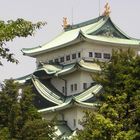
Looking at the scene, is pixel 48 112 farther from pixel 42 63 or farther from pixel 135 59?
pixel 135 59

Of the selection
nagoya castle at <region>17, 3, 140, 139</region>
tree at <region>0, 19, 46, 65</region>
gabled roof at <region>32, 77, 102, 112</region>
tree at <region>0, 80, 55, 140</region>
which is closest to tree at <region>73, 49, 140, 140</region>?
tree at <region>0, 80, 55, 140</region>

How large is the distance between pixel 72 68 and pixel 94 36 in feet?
14.0

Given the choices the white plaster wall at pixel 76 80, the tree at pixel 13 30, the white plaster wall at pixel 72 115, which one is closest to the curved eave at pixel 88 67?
the white plaster wall at pixel 76 80

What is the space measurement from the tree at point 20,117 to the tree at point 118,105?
4.67 metres

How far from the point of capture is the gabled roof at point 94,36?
5219 centimetres

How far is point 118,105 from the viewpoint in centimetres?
2309

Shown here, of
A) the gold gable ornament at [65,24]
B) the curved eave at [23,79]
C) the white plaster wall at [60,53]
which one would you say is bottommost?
the curved eave at [23,79]

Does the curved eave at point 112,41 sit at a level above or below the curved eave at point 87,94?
above

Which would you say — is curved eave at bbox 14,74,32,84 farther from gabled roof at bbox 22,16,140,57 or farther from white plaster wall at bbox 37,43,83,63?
white plaster wall at bbox 37,43,83,63

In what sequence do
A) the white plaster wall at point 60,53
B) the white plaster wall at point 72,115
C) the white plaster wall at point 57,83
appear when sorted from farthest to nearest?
the white plaster wall at point 57,83 → the white plaster wall at point 60,53 → the white plaster wall at point 72,115

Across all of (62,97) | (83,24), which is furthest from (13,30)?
(83,24)

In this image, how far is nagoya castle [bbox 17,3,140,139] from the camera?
161 feet

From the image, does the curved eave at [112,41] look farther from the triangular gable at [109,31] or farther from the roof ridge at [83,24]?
the roof ridge at [83,24]

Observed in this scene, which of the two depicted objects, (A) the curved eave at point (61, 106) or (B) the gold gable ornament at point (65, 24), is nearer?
(A) the curved eave at point (61, 106)
